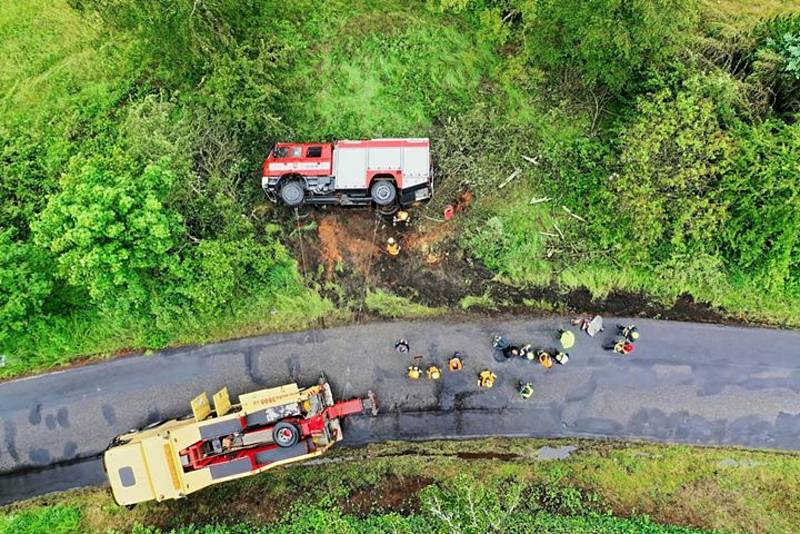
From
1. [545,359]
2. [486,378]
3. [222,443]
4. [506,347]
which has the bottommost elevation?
[222,443]

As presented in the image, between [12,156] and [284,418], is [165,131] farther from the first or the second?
[284,418]

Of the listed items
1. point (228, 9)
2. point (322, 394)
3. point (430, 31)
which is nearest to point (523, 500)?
point (322, 394)

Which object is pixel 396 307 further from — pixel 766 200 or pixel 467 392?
pixel 766 200

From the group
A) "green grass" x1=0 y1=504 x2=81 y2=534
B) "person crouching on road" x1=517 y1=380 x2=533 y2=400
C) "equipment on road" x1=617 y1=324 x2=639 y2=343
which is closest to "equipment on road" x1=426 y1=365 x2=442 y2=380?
"person crouching on road" x1=517 y1=380 x2=533 y2=400

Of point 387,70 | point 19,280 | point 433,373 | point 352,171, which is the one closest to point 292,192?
point 352,171

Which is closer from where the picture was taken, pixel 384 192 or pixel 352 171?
pixel 352 171

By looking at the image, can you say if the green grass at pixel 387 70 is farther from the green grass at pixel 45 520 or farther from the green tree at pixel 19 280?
the green grass at pixel 45 520

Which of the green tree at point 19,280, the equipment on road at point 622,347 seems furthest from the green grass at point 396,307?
the green tree at point 19,280
